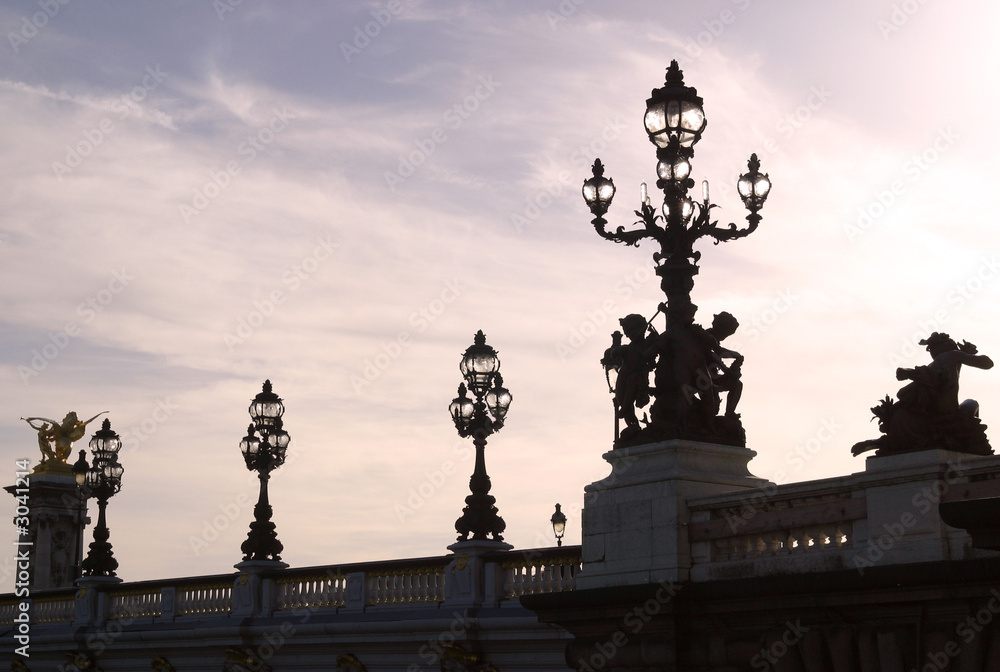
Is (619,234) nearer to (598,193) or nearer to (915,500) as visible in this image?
(598,193)

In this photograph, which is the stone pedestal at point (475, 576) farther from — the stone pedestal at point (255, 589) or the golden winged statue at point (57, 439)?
the golden winged statue at point (57, 439)

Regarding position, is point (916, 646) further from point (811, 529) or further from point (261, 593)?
point (261, 593)

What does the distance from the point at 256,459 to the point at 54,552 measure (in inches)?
754

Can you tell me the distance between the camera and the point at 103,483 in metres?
30.6

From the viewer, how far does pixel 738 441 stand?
18281mm

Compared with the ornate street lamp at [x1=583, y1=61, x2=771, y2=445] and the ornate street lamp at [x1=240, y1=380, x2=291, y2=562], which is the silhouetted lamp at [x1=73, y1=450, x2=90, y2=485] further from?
the ornate street lamp at [x1=583, y1=61, x2=771, y2=445]

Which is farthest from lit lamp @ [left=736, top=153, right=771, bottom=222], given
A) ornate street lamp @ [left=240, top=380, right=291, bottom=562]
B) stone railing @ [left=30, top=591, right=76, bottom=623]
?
stone railing @ [left=30, top=591, right=76, bottom=623]

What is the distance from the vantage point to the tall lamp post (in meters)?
21.4

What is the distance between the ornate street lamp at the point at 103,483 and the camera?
3061 centimetres

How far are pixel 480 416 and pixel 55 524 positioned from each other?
24.7 m

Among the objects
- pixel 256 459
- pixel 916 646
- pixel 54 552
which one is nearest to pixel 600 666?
pixel 916 646

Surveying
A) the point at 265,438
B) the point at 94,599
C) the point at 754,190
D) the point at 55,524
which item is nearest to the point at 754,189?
the point at 754,190

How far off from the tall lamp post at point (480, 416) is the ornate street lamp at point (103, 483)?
36.1 ft

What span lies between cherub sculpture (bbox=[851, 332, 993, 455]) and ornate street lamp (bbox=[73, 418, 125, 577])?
1947 cm
